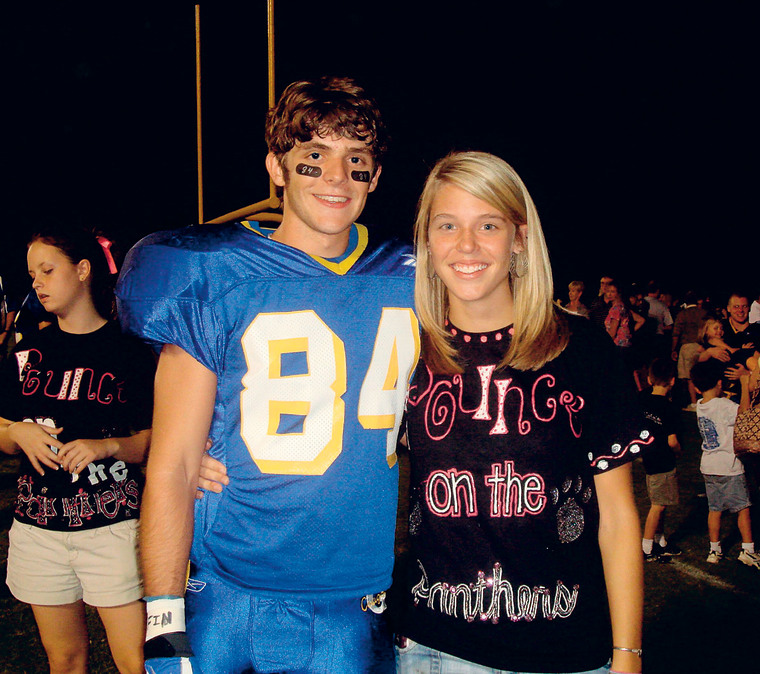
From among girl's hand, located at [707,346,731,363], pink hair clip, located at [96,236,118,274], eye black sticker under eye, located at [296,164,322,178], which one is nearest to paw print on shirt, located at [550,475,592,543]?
eye black sticker under eye, located at [296,164,322,178]

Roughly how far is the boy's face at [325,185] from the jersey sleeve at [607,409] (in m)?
0.77

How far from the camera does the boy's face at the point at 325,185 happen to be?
6.61 feet

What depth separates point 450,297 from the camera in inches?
82.4

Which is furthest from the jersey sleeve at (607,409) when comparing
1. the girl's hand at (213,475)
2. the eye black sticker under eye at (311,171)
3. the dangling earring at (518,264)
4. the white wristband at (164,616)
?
the white wristband at (164,616)

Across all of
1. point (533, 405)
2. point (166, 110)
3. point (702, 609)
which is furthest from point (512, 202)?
point (166, 110)

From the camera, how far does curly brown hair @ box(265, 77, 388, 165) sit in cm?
205

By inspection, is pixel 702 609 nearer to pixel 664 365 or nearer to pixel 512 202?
pixel 664 365

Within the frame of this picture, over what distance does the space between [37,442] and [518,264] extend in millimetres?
2183

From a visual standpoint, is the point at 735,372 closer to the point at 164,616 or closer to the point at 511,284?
the point at 511,284

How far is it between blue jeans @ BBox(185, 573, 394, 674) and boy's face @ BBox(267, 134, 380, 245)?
1016 mm

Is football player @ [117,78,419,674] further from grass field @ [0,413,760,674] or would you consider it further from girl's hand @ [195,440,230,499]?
grass field @ [0,413,760,674]

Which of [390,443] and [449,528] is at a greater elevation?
[390,443]

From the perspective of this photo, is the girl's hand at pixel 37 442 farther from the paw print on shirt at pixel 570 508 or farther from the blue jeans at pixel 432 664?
the paw print on shirt at pixel 570 508

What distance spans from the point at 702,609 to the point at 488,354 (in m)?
3.66
